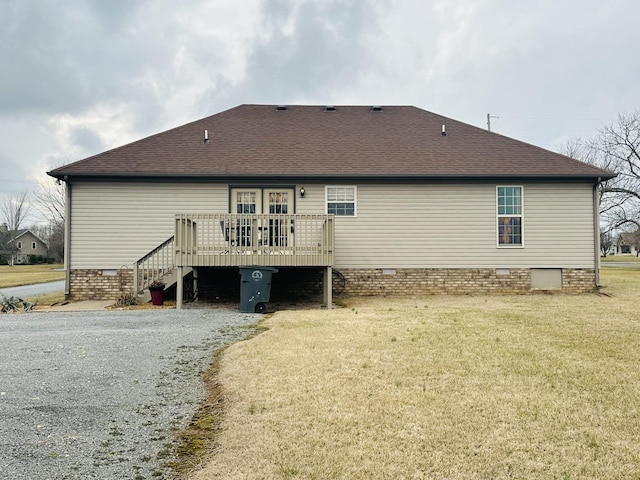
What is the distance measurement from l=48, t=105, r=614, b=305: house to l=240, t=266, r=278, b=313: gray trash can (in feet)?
8.10

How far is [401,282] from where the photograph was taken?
44.3 feet

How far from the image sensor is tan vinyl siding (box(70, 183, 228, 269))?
1316 centimetres

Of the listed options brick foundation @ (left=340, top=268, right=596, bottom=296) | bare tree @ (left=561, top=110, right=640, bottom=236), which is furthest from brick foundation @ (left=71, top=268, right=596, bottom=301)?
bare tree @ (left=561, top=110, right=640, bottom=236)

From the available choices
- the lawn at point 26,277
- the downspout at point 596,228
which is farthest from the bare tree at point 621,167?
the lawn at point 26,277

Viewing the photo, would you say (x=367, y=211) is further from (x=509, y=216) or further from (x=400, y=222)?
(x=509, y=216)

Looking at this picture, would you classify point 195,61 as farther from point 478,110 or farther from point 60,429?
point 478,110

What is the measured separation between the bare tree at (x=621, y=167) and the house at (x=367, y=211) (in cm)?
2006

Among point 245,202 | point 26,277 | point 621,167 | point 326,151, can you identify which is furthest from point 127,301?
point 621,167

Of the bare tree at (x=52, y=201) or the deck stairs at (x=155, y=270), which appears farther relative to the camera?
the bare tree at (x=52, y=201)

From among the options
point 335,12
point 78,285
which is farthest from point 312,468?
point 335,12

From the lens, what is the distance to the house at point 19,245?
55.8m

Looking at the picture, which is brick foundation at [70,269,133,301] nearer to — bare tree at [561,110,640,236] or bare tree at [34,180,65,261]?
bare tree at [561,110,640,236]

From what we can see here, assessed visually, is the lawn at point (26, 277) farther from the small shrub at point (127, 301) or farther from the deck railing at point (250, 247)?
the deck railing at point (250, 247)

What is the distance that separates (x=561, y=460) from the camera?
3.27 meters
